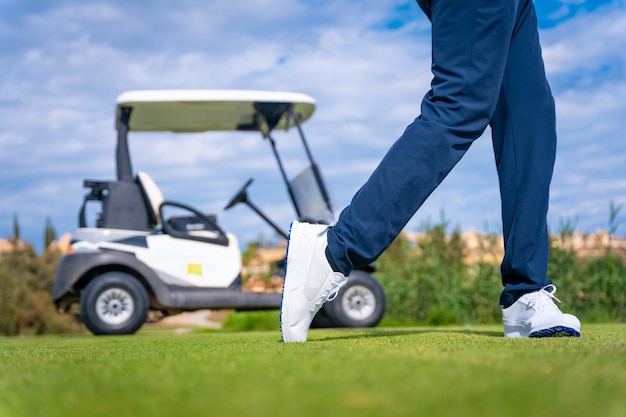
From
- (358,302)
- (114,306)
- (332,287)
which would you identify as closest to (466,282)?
(358,302)

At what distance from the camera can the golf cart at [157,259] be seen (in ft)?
18.0

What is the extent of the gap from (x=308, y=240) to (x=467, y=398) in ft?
4.23

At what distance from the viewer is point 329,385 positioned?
1.06 m

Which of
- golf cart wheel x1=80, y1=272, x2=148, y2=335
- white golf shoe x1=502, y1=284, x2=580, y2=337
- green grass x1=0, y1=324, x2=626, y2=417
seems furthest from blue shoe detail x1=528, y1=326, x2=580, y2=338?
golf cart wheel x1=80, y1=272, x2=148, y2=335

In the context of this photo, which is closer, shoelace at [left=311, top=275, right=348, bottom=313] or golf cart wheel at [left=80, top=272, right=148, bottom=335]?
shoelace at [left=311, top=275, right=348, bottom=313]

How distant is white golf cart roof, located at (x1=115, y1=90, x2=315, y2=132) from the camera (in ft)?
20.0

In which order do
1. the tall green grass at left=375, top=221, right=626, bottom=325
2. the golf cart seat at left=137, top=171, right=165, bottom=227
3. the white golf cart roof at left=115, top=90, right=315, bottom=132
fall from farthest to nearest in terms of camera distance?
the tall green grass at left=375, top=221, right=626, bottom=325 < the white golf cart roof at left=115, top=90, right=315, bottom=132 < the golf cart seat at left=137, top=171, right=165, bottom=227

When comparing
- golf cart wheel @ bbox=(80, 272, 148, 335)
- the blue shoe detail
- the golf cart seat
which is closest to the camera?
the blue shoe detail

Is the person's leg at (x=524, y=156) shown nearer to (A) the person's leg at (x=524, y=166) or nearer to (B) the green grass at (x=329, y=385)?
(A) the person's leg at (x=524, y=166)

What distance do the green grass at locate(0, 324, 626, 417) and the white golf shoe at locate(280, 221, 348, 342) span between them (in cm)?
57

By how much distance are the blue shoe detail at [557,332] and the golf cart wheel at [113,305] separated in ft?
12.0

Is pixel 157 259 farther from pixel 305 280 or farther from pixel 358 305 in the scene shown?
pixel 305 280

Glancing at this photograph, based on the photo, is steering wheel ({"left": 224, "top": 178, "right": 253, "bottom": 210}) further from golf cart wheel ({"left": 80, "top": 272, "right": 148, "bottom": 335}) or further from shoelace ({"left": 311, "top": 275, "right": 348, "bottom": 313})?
shoelace ({"left": 311, "top": 275, "right": 348, "bottom": 313})

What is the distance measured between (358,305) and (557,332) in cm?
345
